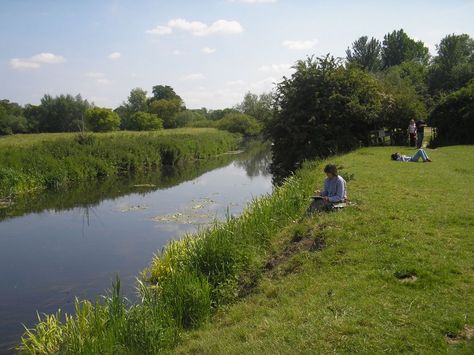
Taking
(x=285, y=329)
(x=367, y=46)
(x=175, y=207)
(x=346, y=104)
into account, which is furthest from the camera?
(x=367, y=46)

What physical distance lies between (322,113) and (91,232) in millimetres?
15701

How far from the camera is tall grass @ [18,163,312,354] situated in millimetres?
6742

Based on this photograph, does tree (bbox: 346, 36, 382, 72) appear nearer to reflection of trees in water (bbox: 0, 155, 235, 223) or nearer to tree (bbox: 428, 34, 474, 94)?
tree (bbox: 428, 34, 474, 94)

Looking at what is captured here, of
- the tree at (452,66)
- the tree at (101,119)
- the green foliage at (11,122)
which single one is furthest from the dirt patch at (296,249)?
the tree at (101,119)

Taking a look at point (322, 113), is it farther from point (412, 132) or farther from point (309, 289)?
point (309, 289)

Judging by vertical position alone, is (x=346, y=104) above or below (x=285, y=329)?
above

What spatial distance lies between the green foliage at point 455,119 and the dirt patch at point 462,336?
2498 cm

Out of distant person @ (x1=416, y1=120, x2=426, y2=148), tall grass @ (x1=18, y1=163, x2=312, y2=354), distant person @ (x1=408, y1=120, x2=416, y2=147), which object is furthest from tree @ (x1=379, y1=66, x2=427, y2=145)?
tall grass @ (x1=18, y1=163, x2=312, y2=354)

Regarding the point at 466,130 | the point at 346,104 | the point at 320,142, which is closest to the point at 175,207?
the point at 320,142

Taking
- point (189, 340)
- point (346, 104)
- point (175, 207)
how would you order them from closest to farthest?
point (189, 340) < point (175, 207) < point (346, 104)

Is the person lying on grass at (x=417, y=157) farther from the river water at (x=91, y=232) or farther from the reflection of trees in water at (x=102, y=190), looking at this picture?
the reflection of trees in water at (x=102, y=190)

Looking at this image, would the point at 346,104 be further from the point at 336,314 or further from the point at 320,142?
the point at 336,314

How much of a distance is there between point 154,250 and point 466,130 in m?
22.2

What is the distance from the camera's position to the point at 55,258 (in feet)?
45.0
